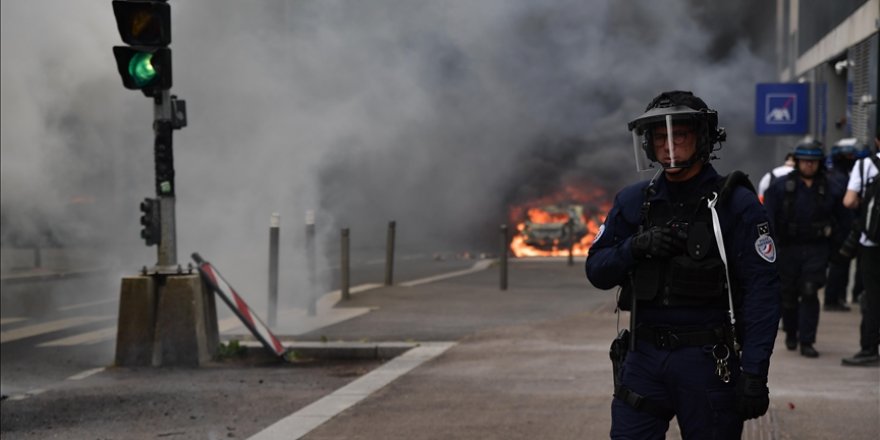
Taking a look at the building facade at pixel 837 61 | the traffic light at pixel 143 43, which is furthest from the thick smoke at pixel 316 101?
the traffic light at pixel 143 43

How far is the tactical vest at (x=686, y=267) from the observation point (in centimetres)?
461

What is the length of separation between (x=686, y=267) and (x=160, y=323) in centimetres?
680

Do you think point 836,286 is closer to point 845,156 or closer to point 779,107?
point 845,156

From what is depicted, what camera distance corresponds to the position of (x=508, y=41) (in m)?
20.5

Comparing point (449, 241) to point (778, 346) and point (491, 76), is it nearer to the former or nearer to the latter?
point (491, 76)

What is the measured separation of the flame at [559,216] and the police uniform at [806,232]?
59.0 feet

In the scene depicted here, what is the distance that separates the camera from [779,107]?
2377 cm

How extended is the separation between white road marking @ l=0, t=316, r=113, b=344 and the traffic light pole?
10.3 ft

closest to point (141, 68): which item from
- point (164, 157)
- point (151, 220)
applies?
point (164, 157)

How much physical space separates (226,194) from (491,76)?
6.95 metres

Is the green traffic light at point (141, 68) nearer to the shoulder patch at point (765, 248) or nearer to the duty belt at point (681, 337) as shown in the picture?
the duty belt at point (681, 337)

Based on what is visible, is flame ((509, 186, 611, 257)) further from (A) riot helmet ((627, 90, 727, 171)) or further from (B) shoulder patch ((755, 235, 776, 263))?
(B) shoulder patch ((755, 235, 776, 263))

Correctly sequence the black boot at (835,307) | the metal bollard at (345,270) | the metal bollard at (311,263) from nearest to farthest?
1. the black boot at (835,307)
2. the metal bollard at (311,263)
3. the metal bollard at (345,270)

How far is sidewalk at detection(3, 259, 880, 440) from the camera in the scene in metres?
7.72
